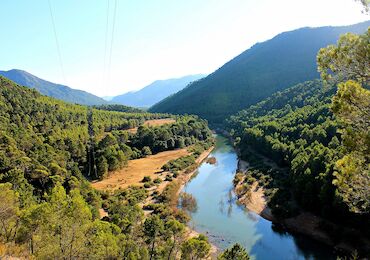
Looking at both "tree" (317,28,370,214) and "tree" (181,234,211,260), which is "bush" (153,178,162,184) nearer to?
"tree" (181,234,211,260)

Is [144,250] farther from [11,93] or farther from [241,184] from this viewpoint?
[11,93]

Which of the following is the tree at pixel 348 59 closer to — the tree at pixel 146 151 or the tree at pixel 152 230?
the tree at pixel 152 230

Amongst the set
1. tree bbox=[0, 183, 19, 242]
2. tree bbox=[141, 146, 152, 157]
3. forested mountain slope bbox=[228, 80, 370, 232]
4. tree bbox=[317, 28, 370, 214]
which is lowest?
tree bbox=[141, 146, 152, 157]

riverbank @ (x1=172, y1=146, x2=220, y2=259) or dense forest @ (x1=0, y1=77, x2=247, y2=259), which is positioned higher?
dense forest @ (x1=0, y1=77, x2=247, y2=259)

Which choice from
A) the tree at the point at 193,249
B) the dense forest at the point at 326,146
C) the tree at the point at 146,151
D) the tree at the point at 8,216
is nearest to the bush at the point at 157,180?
the dense forest at the point at 326,146

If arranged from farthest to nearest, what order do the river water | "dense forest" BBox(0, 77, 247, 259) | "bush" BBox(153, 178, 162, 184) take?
"bush" BBox(153, 178, 162, 184) → the river water → "dense forest" BBox(0, 77, 247, 259)

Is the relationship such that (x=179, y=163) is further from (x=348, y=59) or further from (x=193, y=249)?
(x=348, y=59)

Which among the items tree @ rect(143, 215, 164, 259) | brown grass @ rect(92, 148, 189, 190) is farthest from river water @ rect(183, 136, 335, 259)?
brown grass @ rect(92, 148, 189, 190)
